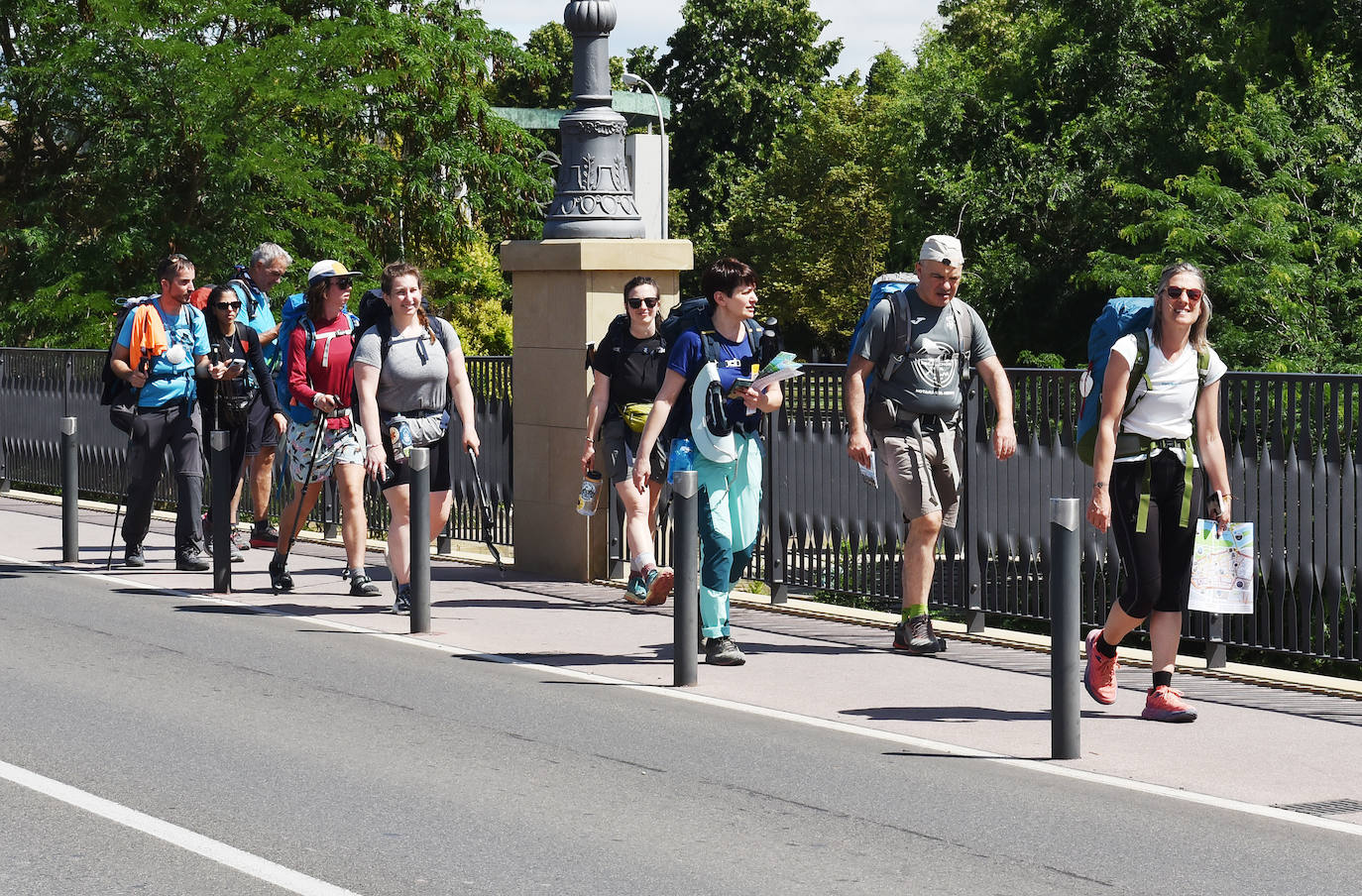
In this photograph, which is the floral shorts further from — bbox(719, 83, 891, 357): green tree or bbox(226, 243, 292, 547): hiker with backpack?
bbox(719, 83, 891, 357): green tree

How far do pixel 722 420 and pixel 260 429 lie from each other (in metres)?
5.40

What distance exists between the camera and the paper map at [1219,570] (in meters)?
7.70

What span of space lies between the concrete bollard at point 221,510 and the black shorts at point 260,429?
1972 mm

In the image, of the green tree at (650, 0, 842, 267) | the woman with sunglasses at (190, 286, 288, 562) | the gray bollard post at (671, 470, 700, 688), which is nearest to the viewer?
the gray bollard post at (671, 470, 700, 688)

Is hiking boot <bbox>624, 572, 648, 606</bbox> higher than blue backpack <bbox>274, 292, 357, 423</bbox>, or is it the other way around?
blue backpack <bbox>274, 292, 357, 423</bbox>

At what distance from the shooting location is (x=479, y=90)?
33.3 metres

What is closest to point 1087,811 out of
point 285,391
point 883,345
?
point 883,345

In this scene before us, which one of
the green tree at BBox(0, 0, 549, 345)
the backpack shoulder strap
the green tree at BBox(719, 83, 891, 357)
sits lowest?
the backpack shoulder strap

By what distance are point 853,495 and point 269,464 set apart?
15.2 ft

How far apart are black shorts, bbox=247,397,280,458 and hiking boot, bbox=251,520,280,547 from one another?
499mm

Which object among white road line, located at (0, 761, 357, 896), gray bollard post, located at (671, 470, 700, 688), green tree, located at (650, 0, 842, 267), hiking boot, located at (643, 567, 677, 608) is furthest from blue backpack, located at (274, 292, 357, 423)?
green tree, located at (650, 0, 842, 267)

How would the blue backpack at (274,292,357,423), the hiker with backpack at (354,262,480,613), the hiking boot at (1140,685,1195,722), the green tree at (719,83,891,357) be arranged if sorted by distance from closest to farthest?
the hiking boot at (1140,685,1195,722) < the hiker with backpack at (354,262,480,613) < the blue backpack at (274,292,357,423) < the green tree at (719,83,891,357)

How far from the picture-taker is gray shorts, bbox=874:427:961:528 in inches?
356

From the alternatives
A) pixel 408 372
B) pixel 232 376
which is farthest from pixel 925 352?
pixel 232 376
